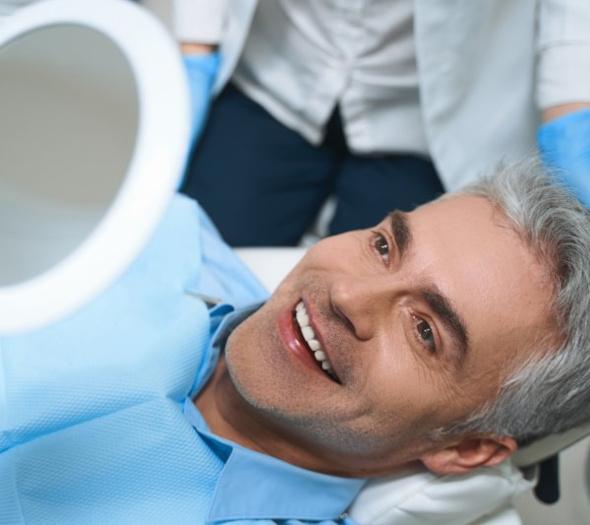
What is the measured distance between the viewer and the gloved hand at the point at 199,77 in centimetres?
143

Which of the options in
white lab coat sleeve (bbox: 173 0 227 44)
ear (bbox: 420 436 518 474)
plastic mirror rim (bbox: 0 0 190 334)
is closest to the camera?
plastic mirror rim (bbox: 0 0 190 334)

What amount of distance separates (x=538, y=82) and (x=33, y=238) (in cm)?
76

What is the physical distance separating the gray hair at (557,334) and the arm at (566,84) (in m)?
0.08

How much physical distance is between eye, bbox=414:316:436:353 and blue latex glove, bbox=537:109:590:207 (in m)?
0.28

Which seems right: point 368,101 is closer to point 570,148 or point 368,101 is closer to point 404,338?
point 570,148

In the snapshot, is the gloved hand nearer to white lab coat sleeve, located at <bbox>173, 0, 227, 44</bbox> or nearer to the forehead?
white lab coat sleeve, located at <bbox>173, 0, 227, 44</bbox>

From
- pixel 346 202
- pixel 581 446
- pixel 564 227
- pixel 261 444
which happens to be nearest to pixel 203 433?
pixel 261 444

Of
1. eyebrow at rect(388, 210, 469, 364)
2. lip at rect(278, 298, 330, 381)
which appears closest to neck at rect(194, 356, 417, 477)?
lip at rect(278, 298, 330, 381)

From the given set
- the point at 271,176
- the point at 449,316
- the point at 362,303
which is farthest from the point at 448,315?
the point at 271,176

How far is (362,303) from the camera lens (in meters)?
0.92

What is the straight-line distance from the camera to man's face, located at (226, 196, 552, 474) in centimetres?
91

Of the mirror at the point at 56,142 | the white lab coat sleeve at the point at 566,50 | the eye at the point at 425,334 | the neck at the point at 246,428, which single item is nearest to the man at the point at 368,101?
the white lab coat sleeve at the point at 566,50

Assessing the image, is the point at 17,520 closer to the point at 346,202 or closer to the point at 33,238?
the point at 33,238

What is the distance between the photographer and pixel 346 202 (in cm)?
155
